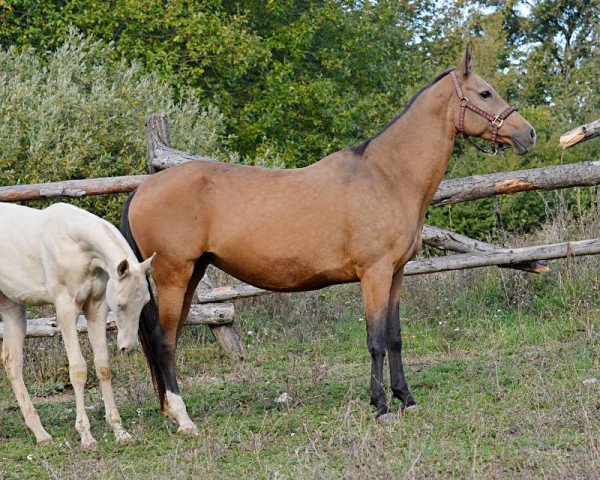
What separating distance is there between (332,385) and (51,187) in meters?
3.03

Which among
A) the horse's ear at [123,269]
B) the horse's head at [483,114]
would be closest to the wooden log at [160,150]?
the horse's head at [483,114]

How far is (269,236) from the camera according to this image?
20.4 feet

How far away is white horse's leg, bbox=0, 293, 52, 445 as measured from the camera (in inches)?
234

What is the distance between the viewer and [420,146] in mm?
6320

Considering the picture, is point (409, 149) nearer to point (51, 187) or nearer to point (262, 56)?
point (51, 187)

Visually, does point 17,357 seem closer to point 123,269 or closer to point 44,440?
point 44,440

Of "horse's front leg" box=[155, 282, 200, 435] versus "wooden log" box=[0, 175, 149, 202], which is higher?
"wooden log" box=[0, 175, 149, 202]

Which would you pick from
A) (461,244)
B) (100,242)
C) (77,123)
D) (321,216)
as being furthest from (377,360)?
(77,123)

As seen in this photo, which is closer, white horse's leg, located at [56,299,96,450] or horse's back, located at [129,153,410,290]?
white horse's leg, located at [56,299,96,450]

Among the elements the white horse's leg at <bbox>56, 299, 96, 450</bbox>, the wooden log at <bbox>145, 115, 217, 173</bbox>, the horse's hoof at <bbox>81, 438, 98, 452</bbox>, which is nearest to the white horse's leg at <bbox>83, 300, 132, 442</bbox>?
the white horse's leg at <bbox>56, 299, 96, 450</bbox>

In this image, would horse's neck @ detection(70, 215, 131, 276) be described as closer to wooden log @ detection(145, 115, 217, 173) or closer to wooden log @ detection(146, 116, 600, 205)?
wooden log @ detection(145, 115, 217, 173)

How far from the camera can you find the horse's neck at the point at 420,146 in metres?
6.28

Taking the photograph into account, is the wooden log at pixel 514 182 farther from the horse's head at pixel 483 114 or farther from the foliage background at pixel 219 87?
the foliage background at pixel 219 87

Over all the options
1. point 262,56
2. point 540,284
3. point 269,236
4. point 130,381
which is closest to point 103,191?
point 130,381
